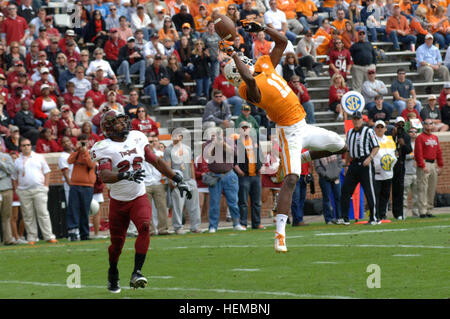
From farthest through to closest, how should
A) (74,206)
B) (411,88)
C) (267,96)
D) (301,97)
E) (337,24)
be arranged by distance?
(337,24), (411,88), (301,97), (74,206), (267,96)

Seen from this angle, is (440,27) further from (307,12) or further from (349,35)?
(307,12)

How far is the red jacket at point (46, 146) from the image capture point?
19.5 meters

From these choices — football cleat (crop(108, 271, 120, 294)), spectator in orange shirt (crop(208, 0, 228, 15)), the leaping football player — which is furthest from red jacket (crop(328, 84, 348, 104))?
football cleat (crop(108, 271, 120, 294))

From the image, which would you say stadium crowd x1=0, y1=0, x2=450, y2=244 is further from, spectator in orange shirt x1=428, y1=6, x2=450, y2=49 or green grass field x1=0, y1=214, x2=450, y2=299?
green grass field x1=0, y1=214, x2=450, y2=299

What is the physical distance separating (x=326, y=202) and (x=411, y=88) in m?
6.86

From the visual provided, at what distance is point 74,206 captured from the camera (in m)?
17.8

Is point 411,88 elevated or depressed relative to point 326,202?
elevated

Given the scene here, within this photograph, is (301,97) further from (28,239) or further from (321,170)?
(28,239)

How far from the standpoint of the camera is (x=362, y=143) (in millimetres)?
17359

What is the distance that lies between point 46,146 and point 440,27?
1375 centimetres

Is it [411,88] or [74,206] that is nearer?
[74,206]

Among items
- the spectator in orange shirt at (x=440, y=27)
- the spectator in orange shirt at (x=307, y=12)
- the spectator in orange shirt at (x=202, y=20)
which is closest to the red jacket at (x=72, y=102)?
the spectator in orange shirt at (x=202, y=20)

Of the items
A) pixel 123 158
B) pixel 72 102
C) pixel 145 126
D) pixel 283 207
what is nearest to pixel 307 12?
pixel 145 126

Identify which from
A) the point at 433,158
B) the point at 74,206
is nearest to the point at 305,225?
the point at 433,158
